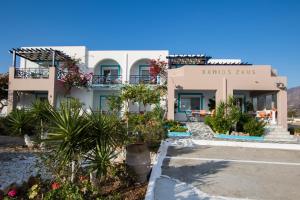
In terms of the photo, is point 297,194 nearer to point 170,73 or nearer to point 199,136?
point 199,136

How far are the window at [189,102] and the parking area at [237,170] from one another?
9.90 metres

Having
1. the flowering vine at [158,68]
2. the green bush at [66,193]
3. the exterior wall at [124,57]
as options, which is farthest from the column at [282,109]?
the green bush at [66,193]

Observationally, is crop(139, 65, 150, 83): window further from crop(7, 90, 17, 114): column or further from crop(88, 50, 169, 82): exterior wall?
crop(7, 90, 17, 114): column

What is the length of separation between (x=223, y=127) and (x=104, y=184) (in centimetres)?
1007

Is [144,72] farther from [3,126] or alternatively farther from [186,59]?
[3,126]

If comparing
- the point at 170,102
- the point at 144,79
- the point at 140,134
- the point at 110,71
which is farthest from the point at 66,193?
the point at 110,71

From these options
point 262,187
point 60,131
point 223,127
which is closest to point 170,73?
point 223,127

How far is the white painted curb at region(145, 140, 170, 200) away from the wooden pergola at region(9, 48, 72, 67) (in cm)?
1277

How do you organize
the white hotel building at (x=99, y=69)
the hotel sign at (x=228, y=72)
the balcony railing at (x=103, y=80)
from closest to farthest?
the hotel sign at (x=228, y=72) → the white hotel building at (x=99, y=69) → the balcony railing at (x=103, y=80)

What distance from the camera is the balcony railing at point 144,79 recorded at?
21.2 metres

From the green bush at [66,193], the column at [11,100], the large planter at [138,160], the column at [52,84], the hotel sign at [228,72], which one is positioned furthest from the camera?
the column at [11,100]

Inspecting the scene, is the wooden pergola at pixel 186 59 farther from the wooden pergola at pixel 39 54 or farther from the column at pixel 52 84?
the column at pixel 52 84

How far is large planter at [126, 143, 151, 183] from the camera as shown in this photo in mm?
6359

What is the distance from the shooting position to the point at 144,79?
73.7 ft
